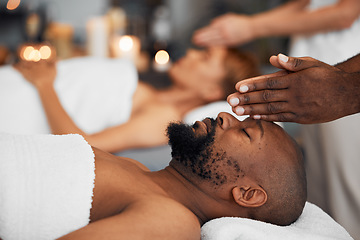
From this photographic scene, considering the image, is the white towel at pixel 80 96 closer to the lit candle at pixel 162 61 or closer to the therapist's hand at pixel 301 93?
the lit candle at pixel 162 61

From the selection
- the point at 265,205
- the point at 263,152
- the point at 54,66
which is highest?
the point at 54,66

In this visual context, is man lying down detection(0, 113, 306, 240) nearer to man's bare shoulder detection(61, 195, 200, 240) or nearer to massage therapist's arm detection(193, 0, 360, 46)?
man's bare shoulder detection(61, 195, 200, 240)

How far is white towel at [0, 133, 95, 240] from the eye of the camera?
61cm

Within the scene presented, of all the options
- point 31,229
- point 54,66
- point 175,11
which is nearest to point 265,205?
point 31,229

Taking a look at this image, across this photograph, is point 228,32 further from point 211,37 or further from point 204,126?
point 204,126

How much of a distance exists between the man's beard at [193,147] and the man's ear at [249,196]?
0.07 meters

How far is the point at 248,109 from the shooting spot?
2.27ft

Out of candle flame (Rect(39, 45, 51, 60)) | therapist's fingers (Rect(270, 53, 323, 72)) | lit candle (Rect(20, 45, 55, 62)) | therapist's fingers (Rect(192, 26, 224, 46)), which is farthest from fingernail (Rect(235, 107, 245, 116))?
candle flame (Rect(39, 45, 51, 60))

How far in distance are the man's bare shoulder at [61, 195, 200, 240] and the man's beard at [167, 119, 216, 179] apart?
0.09 meters

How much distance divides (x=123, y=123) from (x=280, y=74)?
77 cm

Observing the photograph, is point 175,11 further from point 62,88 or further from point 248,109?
point 248,109

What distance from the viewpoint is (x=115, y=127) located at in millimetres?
1287

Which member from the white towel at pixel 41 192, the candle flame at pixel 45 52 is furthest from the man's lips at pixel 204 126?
the candle flame at pixel 45 52

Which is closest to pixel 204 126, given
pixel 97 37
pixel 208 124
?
pixel 208 124
